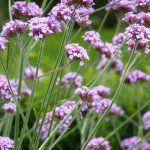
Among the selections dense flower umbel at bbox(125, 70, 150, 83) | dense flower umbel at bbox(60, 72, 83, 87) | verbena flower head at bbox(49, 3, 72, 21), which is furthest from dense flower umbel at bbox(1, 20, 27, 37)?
dense flower umbel at bbox(125, 70, 150, 83)

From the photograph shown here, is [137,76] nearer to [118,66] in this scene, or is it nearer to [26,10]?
[118,66]

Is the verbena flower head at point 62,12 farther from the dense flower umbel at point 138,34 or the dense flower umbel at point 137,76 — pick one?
the dense flower umbel at point 137,76

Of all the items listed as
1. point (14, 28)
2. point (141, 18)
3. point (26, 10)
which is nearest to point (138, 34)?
point (141, 18)

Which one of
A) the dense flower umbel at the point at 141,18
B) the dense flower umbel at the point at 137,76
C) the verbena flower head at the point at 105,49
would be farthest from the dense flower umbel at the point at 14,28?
the dense flower umbel at the point at 137,76

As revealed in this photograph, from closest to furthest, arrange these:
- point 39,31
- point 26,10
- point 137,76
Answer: point 39,31 → point 26,10 → point 137,76

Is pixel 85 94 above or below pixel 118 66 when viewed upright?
Answer: above

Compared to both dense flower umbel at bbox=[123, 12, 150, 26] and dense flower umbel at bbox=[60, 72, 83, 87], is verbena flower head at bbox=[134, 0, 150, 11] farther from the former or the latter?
dense flower umbel at bbox=[60, 72, 83, 87]

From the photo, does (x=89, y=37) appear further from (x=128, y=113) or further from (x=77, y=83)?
(x=128, y=113)
